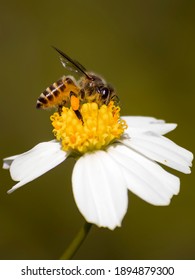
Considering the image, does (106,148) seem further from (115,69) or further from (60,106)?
(115,69)

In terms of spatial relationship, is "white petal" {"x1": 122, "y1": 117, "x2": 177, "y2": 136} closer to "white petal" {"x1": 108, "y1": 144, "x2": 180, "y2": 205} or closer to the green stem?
"white petal" {"x1": 108, "y1": 144, "x2": 180, "y2": 205}

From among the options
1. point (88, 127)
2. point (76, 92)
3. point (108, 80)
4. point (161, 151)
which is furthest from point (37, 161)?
point (108, 80)

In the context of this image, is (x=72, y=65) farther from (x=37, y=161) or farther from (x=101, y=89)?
(x=37, y=161)

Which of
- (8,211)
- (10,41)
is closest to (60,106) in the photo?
(8,211)

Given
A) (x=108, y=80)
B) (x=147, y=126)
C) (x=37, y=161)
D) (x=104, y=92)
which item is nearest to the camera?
(x=37, y=161)

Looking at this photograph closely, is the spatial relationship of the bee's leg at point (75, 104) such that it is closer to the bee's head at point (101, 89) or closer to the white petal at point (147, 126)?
the bee's head at point (101, 89)

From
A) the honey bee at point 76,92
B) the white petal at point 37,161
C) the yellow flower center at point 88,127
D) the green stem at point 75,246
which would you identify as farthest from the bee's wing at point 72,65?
the green stem at point 75,246
